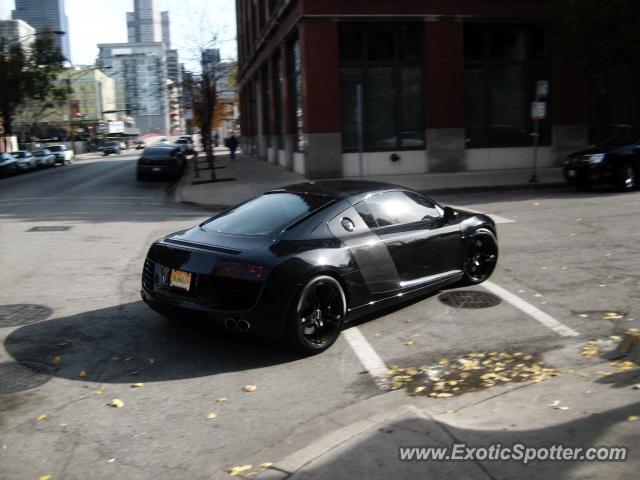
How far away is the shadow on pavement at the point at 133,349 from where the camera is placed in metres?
5.31

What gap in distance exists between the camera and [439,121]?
23547 mm

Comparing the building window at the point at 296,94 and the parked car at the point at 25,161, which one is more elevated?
the building window at the point at 296,94

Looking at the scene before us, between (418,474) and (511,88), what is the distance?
23.3 meters

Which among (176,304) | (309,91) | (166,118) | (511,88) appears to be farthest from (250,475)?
(166,118)

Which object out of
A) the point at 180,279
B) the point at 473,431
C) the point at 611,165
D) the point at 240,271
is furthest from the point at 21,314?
the point at 611,165

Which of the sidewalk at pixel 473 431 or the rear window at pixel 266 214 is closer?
the sidewalk at pixel 473 431

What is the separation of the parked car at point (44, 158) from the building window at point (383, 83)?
3066 cm

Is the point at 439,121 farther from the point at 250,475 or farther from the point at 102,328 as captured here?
the point at 250,475

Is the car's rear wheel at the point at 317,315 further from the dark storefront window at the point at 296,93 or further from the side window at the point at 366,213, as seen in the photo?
the dark storefront window at the point at 296,93

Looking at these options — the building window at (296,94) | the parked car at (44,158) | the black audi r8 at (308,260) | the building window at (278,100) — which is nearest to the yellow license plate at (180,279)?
the black audi r8 at (308,260)

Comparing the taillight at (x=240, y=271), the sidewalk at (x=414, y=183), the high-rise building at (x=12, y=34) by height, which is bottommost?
the sidewalk at (x=414, y=183)

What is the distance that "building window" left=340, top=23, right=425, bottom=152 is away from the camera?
76.0 feet

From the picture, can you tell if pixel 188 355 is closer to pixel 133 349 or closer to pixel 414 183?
pixel 133 349

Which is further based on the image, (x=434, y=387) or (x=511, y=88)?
(x=511, y=88)
